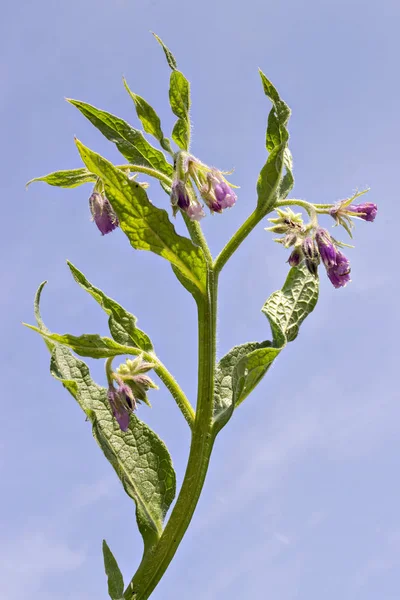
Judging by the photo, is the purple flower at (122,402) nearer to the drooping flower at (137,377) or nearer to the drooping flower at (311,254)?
the drooping flower at (137,377)

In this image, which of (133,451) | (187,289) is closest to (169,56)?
(187,289)

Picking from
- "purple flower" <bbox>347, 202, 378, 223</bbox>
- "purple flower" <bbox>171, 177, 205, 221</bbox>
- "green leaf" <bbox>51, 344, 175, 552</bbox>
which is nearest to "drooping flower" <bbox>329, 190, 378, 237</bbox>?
"purple flower" <bbox>347, 202, 378, 223</bbox>

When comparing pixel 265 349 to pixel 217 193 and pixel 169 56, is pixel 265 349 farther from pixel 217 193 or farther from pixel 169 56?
pixel 169 56

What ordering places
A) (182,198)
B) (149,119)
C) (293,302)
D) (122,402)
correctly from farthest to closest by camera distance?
(293,302) → (149,119) → (122,402) → (182,198)

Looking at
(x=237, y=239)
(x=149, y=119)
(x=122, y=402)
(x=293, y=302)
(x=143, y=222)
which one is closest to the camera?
(x=143, y=222)

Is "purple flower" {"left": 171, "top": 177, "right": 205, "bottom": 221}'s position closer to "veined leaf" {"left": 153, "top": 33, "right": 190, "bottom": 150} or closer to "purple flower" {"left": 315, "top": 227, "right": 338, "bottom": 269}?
"veined leaf" {"left": 153, "top": 33, "right": 190, "bottom": 150}

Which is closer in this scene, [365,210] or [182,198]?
[182,198]

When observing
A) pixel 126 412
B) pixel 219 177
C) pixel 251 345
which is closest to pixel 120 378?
pixel 126 412

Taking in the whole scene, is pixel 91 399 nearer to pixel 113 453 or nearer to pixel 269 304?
pixel 113 453
